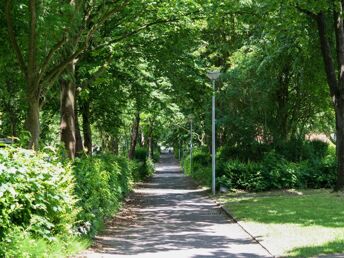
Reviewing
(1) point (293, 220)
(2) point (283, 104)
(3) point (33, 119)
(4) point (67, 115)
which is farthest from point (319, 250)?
(2) point (283, 104)

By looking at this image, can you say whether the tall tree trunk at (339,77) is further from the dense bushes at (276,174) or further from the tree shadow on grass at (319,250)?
the tree shadow on grass at (319,250)

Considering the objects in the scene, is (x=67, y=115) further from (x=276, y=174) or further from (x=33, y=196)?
(x=33, y=196)

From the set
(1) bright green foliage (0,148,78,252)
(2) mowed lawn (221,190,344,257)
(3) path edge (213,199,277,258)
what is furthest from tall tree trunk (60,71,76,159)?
(1) bright green foliage (0,148,78,252)

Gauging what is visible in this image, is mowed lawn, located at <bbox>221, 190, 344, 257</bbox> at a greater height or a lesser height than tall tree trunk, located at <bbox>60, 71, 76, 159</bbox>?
lesser

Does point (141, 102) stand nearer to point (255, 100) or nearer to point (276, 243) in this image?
point (255, 100)

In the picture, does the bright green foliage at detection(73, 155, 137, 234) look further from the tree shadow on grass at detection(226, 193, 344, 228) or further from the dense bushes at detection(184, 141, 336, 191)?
the dense bushes at detection(184, 141, 336, 191)

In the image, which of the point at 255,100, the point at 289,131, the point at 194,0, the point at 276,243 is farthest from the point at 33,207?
the point at 289,131

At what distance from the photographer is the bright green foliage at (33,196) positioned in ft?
19.0

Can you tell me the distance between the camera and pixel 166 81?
72.3 feet

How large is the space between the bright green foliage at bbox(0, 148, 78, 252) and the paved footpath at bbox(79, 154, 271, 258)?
5.46 ft

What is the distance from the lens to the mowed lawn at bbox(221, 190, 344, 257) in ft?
29.7

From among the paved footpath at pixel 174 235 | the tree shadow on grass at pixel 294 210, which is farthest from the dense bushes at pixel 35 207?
the tree shadow on grass at pixel 294 210

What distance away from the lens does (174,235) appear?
1149 centimetres

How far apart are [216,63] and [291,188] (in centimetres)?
1278
